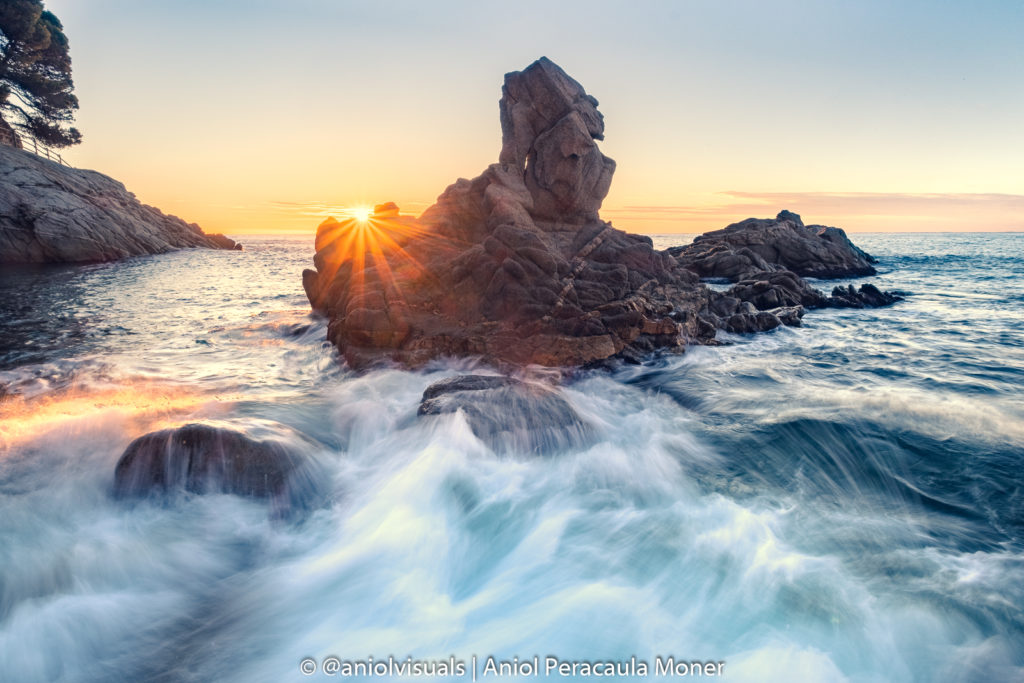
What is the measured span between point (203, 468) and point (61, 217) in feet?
143

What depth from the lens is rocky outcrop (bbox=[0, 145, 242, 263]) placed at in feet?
114

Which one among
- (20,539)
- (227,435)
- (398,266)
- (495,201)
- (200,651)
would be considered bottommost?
(200,651)

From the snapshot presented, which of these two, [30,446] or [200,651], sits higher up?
[30,446]

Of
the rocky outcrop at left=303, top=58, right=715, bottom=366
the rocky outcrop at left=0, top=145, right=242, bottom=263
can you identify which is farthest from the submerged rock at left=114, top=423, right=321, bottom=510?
the rocky outcrop at left=0, top=145, right=242, bottom=263

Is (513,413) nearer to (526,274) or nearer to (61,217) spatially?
(526,274)

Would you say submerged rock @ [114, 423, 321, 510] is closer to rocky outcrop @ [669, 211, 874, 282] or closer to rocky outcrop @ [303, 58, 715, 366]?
rocky outcrop @ [303, 58, 715, 366]

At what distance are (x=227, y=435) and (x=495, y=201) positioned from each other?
49.9ft

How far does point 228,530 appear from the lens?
20.0 ft

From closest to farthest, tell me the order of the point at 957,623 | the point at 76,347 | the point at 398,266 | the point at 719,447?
the point at 957,623
the point at 719,447
the point at 76,347
the point at 398,266

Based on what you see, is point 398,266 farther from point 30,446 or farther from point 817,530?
point 817,530

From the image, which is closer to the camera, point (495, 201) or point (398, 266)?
point (398, 266)

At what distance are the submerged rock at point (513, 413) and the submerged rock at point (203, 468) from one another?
2.83 meters

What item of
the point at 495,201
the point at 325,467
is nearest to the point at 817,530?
the point at 325,467

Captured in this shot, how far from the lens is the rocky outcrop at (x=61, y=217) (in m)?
34.8
